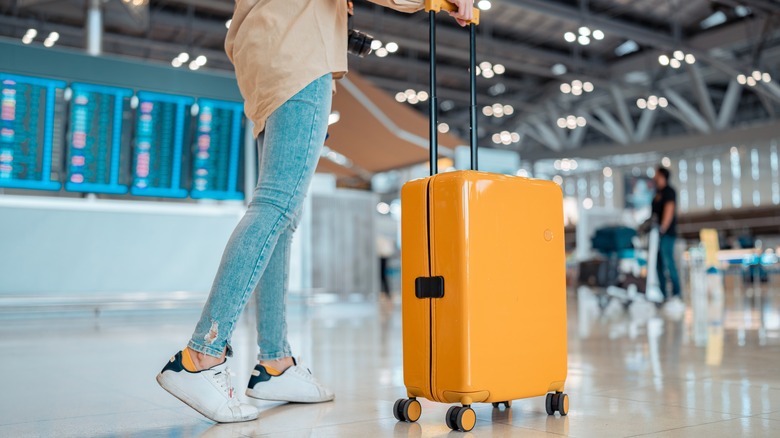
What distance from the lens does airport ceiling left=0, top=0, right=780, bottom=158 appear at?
13688 millimetres

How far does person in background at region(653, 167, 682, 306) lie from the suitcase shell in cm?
608

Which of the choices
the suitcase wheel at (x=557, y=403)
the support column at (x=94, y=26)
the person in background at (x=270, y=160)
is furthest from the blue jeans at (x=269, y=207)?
the support column at (x=94, y=26)

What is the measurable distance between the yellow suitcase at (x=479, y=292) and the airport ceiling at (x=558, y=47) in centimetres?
898

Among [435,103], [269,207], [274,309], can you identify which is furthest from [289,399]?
[435,103]

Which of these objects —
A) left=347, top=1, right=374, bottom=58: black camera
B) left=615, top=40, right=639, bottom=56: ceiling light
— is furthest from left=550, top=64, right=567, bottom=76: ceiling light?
left=347, top=1, right=374, bottom=58: black camera

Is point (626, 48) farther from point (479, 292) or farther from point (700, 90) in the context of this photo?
point (479, 292)

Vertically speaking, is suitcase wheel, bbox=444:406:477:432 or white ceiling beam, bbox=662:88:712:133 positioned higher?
white ceiling beam, bbox=662:88:712:133

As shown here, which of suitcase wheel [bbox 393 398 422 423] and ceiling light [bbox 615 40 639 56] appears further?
ceiling light [bbox 615 40 639 56]

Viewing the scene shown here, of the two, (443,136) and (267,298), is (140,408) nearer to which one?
(267,298)

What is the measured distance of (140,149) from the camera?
20.2ft

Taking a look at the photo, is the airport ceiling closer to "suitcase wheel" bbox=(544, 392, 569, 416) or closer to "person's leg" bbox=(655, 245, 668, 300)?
"person's leg" bbox=(655, 245, 668, 300)

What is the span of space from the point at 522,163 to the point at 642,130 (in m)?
5.54

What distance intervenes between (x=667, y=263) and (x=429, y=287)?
21.3 ft

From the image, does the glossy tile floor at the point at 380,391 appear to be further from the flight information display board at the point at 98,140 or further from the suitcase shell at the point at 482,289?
the flight information display board at the point at 98,140
